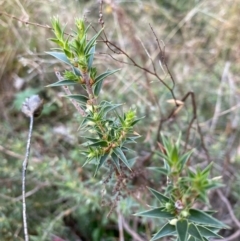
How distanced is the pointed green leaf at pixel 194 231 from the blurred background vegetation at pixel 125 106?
32cm

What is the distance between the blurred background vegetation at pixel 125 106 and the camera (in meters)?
1.36

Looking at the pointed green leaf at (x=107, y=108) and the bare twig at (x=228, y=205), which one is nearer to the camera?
the pointed green leaf at (x=107, y=108)

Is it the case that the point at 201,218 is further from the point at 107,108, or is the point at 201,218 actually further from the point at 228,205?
the point at 228,205

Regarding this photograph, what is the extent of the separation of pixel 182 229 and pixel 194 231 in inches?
1.1

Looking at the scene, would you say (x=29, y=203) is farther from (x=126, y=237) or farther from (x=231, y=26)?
(x=231, y=26)

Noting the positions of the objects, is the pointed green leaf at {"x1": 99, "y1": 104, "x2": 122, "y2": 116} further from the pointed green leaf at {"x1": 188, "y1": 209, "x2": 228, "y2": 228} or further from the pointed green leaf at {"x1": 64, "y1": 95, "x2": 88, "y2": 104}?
the pointed green leaf at {"x1": 188, "y1": 209, "x2": 228, "y2": 228}

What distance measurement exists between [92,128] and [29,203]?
2.25 feet

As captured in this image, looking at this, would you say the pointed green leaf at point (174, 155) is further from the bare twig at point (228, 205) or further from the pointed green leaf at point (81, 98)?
the bare twig at point (228, 205)

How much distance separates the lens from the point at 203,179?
2.33 feet

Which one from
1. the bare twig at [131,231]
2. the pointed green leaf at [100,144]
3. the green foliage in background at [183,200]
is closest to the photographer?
the green foliage in background at [183,200]

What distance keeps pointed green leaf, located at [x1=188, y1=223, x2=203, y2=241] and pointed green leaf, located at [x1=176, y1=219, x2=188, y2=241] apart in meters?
0.02

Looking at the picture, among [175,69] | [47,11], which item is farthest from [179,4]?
[47,11]

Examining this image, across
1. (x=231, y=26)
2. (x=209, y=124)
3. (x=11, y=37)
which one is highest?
(x=231, y=26)

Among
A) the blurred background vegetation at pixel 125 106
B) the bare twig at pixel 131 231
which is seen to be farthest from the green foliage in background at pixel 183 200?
the bare twig at pixel 131 231
